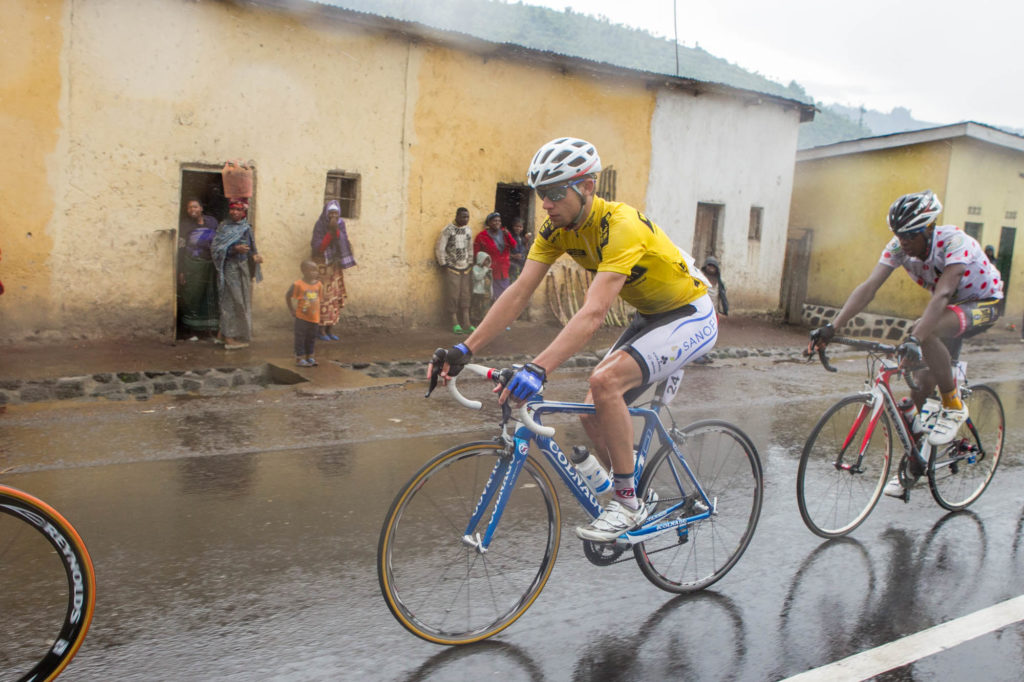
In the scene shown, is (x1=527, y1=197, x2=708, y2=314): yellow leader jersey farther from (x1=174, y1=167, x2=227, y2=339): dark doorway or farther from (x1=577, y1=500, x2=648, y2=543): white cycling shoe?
(x1=174, y1=167, x2=227, y2=339): dark doorway

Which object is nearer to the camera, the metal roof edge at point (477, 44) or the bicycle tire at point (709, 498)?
the bicycle tire at point (709, 498)

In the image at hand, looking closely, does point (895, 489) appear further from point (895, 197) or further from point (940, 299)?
point (895, 197)

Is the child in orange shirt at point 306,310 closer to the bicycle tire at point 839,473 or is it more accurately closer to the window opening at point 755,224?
the bicycle tire at point 839,473

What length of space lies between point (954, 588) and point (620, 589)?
5.31 feet

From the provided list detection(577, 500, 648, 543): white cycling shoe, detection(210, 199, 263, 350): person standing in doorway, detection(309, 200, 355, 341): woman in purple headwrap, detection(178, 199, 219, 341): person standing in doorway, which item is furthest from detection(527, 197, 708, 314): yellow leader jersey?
detection(309, 200, 355, 341): woman in purple headwrap

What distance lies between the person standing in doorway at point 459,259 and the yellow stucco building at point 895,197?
10.4 m

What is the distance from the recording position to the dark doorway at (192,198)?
460 inches

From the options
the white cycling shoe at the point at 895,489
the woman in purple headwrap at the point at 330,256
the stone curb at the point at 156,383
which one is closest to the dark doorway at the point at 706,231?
the woman in purple headwrap at the point at 330,256

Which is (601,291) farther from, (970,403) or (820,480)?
(970,403)

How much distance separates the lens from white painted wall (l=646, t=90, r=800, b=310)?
666 inches

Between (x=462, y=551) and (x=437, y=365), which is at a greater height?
(x=437, y=365)

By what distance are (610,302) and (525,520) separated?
1109 millimetres

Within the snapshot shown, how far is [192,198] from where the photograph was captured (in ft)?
40.6

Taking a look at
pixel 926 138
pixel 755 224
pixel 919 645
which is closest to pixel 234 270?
pixel 919 645
